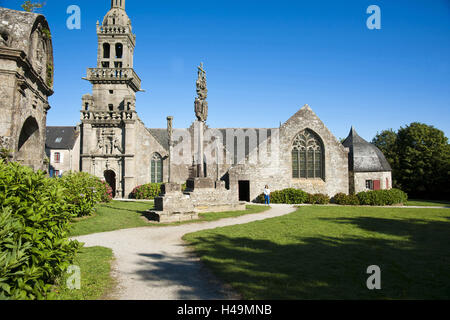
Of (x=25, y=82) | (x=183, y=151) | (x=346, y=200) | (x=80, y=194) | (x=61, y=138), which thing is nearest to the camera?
(x=25, y=82)

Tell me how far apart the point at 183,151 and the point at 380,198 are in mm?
19953

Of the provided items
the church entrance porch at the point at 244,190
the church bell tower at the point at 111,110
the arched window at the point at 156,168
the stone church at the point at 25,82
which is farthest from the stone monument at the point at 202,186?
the church bell tower at the point at 111,110

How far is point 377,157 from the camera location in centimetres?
2581

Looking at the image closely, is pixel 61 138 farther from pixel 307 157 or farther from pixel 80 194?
pixel 307 157

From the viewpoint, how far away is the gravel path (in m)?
4.53

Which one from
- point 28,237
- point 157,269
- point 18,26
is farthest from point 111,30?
point 28,237

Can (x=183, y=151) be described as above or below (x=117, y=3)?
below

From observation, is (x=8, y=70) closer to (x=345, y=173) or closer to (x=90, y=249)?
(x=90, y=249)

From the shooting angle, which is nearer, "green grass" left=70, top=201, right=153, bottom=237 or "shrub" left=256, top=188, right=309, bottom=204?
"green grass" left=70, top=201, right=153, bottom=237

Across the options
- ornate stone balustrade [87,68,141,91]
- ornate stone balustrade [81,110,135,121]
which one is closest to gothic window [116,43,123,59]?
ornate stone balustrade [87,68,141,91]

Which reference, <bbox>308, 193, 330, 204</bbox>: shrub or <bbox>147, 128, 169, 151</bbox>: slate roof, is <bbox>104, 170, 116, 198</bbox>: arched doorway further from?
A: <bbox>308, 193, 330, 204</bbox>: shrub

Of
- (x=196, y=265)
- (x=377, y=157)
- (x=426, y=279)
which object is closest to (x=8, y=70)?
(x=196, y=265)

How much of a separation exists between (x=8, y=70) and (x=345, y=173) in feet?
79.6

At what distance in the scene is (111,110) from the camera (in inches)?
1099
